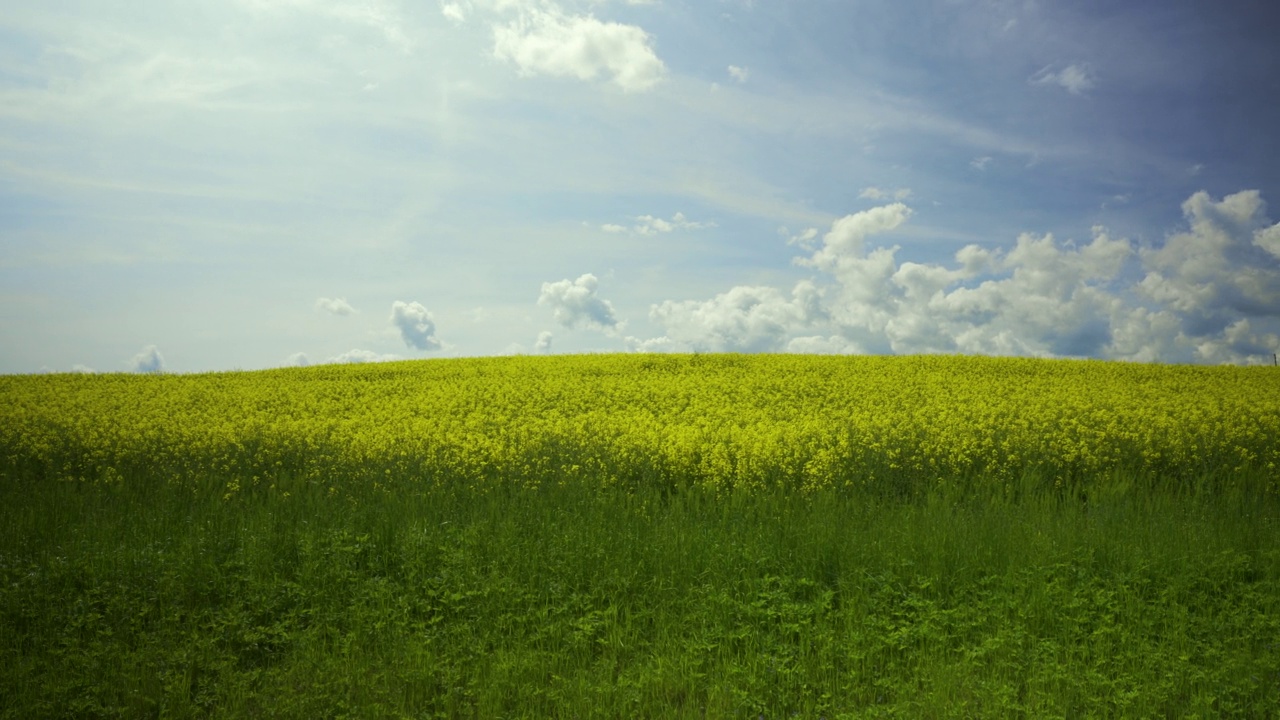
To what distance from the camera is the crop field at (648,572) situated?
5762 millimetres

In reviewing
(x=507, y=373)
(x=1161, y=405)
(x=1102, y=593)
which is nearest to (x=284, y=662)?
(x=1102, y=593)

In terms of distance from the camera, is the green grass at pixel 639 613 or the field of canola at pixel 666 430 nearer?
the green grass at pixel 639 613

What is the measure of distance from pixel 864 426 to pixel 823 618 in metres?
7.87

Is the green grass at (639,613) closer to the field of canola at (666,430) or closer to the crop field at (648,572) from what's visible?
the crop field at (648,572)

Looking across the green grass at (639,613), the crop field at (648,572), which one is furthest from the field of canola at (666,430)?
the green grass at (639,613)

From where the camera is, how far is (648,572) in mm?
7535

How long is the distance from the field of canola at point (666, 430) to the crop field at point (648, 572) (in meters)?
0.09

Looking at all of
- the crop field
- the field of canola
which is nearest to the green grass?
the crop field

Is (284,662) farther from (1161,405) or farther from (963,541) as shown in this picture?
(1161,405)

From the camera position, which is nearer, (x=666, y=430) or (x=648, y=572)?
(x=648, y=572)

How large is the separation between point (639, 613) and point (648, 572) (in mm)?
794

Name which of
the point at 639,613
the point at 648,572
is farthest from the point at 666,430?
the point at 639,613

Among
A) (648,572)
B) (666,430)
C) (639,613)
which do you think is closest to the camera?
(639,613)

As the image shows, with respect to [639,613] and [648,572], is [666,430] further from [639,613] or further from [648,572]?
[639,613]
